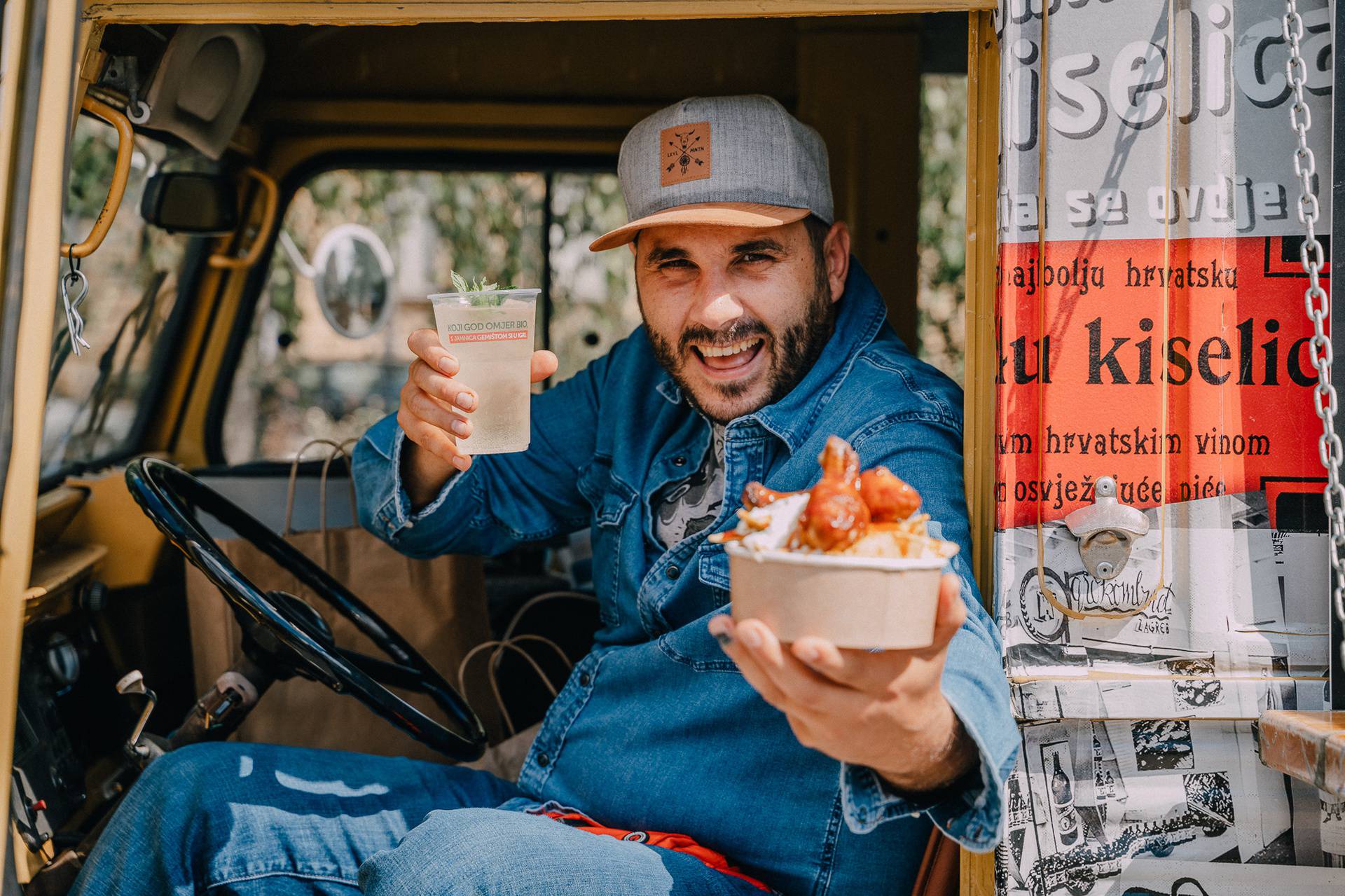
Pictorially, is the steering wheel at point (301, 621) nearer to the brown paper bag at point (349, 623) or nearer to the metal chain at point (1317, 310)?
the brown paper bag at point (349, 623)

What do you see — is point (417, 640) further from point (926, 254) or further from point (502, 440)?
point (926, 254)

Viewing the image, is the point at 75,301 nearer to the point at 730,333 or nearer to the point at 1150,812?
the point at 730,333

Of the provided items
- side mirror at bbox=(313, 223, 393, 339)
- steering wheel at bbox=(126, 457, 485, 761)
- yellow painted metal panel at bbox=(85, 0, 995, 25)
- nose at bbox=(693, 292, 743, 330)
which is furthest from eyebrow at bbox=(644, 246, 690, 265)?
side mirror at bbox=(313, 223, 393, 339)

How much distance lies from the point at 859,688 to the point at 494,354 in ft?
2.71

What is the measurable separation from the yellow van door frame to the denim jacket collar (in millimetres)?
1033

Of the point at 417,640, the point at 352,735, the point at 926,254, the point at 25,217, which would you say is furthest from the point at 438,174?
the point at 926,254

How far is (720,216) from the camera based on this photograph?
1.92 metres

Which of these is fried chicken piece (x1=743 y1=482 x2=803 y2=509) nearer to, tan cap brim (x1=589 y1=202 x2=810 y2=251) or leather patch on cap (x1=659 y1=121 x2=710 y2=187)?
tan cap brim (x1=589 y1=202 x2=810 y2=251)

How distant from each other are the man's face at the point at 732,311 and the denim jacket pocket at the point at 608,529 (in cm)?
25

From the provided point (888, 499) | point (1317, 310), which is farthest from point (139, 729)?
point (1317, 310)

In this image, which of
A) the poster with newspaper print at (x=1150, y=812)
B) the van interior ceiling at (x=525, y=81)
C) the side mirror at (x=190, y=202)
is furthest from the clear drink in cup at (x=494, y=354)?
the van interior ceiling at (x=525, y=81)

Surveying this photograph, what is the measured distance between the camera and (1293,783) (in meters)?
1.51

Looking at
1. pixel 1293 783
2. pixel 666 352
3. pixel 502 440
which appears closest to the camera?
pixel 1293 783

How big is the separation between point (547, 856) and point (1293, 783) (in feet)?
3.21
